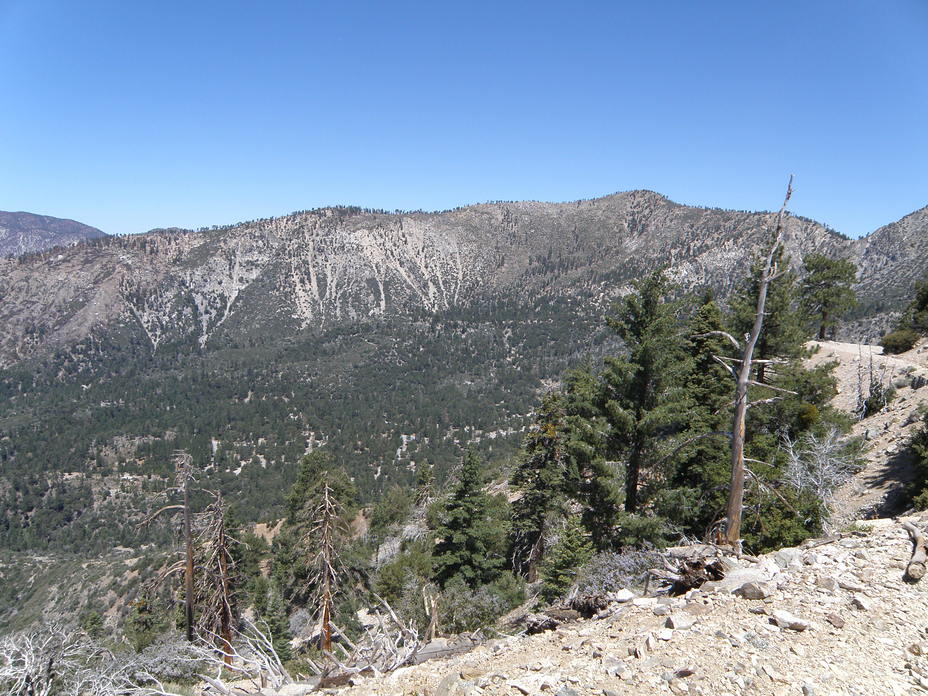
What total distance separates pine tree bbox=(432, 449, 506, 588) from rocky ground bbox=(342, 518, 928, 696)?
1478 cm

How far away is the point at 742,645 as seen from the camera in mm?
5016

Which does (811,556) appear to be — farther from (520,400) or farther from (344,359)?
(344,359)

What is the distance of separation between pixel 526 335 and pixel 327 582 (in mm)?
170431

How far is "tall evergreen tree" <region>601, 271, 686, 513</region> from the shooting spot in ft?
46.0

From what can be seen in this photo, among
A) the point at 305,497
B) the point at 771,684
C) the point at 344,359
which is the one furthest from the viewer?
the point at 344,359

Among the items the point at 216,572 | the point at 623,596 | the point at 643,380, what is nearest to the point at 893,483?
the point at 643,380

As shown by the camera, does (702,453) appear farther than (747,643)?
Yes

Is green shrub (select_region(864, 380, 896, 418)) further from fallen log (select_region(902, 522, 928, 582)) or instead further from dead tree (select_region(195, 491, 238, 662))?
dead tree (select_region(195, 491, 238, 662))

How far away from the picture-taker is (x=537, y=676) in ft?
16.4

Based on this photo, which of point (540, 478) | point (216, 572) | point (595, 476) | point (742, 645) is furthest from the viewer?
point (540, 478)

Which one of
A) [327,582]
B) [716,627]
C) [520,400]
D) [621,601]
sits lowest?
[520,400]

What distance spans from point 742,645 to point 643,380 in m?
9.89

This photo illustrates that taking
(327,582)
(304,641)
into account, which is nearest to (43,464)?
(304,641)

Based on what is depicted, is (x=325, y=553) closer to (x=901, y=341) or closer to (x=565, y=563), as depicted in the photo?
(x=565, y=563)
